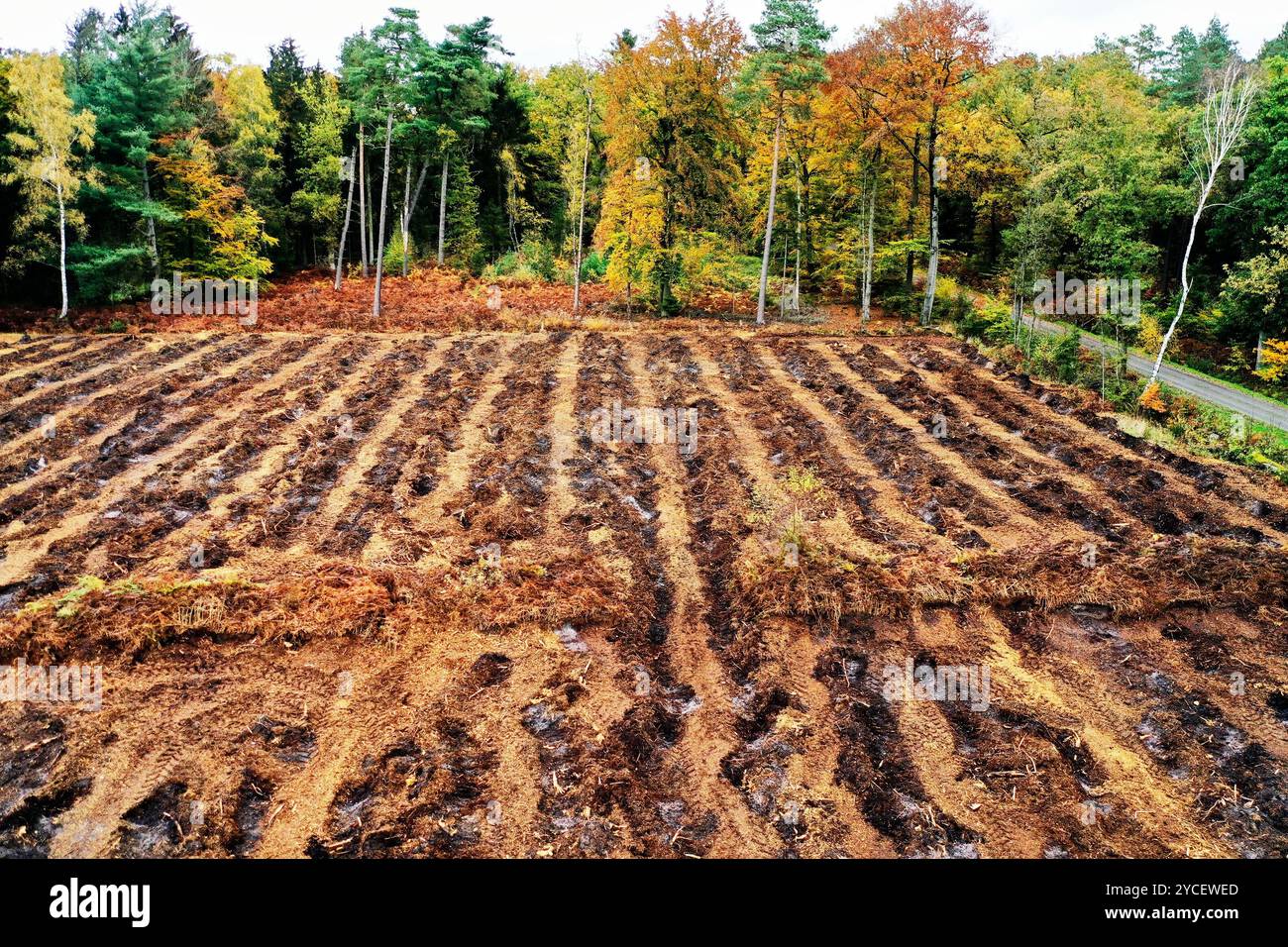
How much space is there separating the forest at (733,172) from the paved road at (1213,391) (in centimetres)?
107

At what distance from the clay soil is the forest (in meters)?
14.9

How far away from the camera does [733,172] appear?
3212 cm

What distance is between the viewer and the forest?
28750 mm

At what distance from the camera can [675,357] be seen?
1011 inches

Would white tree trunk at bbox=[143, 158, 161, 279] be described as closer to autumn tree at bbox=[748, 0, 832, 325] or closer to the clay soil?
the clay soil

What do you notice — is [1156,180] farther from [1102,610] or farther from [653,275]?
[1102,610]

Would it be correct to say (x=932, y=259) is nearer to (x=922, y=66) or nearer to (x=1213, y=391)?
(x=922, y=66)

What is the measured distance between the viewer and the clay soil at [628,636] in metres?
7.11

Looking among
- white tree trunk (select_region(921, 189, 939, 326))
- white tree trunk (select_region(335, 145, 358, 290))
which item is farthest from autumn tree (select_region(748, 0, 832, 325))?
white tree trunk (select_region(335, 145, 358, 290))

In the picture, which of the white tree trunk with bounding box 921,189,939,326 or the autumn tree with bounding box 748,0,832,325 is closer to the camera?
the autumn tree with bounding box 748,0,832,325

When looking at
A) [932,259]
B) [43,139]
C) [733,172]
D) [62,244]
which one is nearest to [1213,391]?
[932,259]

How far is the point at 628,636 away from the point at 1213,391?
98.1 ft

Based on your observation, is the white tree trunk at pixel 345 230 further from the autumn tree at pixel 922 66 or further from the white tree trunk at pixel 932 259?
the white tree trunk at pixel 932 259

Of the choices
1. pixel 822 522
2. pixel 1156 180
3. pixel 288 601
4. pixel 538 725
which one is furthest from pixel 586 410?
pixel 1156 180
